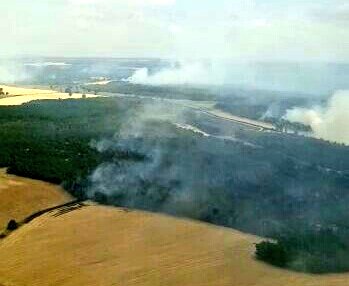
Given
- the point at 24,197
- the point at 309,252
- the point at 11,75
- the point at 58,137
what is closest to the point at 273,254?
the point at 309,252

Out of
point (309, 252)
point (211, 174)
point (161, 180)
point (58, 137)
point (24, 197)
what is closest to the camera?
point (309, 252)

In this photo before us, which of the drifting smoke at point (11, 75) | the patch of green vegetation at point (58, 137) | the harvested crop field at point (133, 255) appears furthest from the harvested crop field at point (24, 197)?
the drifting smoke at point (11, 75)

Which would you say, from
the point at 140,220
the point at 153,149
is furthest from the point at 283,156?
the point at 140,220

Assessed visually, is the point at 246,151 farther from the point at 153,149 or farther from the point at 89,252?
the point at 89,252

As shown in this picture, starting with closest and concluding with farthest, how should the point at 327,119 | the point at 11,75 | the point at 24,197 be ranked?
1. the point at 24,197
2. the point at 327,119
3. the point at 11,75

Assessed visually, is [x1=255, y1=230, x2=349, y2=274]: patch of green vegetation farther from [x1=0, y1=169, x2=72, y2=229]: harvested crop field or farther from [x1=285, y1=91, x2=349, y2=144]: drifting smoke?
[x1=285, y1=91, x2=349, y2=144]: drifting smoke

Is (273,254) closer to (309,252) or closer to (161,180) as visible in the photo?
(309,252)

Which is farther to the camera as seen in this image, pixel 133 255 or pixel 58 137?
pixel 58 137
